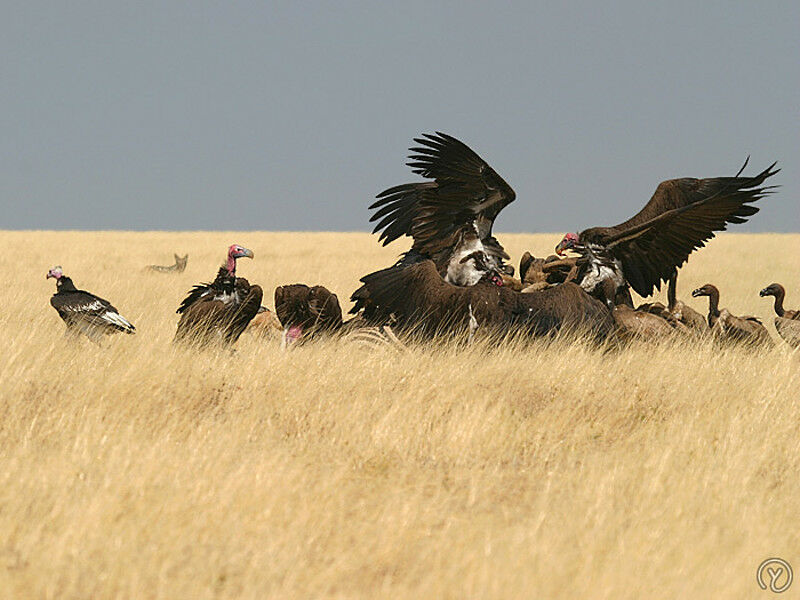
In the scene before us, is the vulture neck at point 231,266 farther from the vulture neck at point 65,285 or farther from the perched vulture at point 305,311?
the vulture neck at point 65,285

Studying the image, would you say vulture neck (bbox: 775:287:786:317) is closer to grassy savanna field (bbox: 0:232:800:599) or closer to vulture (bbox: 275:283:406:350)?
grassy savanna field (bbox: 0:232:800:599)

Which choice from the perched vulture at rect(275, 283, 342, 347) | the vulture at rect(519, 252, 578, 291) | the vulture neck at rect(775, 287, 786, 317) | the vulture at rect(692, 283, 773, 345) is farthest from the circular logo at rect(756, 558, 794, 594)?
the vulture neck at rect(775, 287, 786, 317)

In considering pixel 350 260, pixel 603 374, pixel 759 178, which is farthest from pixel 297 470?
pixel 350 260

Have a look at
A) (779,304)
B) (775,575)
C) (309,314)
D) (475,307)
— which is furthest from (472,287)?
(775,575)

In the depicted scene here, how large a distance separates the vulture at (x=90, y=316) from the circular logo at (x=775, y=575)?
659cm

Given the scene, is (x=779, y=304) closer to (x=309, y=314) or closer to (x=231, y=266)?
(x=309, y=314)

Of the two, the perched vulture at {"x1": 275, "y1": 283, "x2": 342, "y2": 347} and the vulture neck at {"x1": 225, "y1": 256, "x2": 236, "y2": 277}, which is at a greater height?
the vulture neck at {"x1": 225, "y1": 256, "x2": 236, "y2": 277}

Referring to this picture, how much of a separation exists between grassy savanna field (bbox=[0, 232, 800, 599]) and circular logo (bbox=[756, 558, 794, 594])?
0.17ft

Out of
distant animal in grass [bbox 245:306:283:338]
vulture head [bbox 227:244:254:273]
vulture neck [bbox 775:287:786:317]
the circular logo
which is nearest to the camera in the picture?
the circular logo

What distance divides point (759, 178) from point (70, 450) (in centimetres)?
719

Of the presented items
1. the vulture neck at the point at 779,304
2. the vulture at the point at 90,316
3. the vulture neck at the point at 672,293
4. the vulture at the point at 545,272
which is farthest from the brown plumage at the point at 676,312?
the vulture at the point at 90,316

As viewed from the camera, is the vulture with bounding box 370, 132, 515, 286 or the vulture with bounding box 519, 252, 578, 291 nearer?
the vulture with bounding box 370, 132, 515, 286

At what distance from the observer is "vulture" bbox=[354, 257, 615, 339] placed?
880 cm

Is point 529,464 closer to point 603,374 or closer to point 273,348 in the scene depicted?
point 603,374
